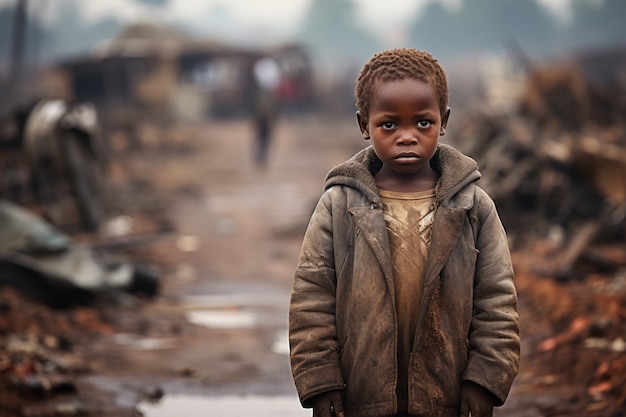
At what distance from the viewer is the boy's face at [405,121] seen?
2746 millimetres

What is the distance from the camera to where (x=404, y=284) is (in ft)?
9.29

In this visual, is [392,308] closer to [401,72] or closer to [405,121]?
[405,121]

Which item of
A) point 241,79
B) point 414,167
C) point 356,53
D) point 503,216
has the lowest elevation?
point 356,53

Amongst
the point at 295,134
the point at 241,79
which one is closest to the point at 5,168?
the point at 295,134

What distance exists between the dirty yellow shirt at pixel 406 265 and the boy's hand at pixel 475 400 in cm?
19

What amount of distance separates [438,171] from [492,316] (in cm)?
52

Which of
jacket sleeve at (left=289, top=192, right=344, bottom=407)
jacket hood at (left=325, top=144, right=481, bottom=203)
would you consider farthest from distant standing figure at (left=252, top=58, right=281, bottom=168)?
jacket sleeve at (left=289, top=192, right=344, bottom=407)

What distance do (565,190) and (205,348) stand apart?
21.6 feet

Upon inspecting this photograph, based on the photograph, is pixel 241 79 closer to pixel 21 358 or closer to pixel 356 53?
pixel 21 358

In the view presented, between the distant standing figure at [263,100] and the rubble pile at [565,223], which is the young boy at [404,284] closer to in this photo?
the rubble pile at [565,223]

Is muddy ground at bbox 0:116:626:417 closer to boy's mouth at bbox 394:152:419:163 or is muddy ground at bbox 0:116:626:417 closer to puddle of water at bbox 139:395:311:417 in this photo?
puddle of water at bbox 139:395:311:417

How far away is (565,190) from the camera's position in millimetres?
11750

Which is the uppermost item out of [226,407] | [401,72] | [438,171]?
[401,72]

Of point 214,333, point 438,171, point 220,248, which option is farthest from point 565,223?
point 438,171
